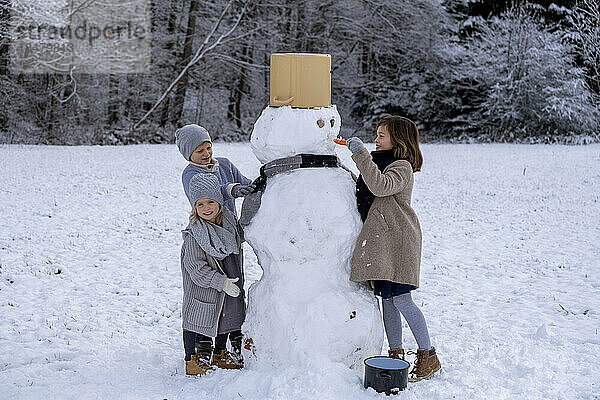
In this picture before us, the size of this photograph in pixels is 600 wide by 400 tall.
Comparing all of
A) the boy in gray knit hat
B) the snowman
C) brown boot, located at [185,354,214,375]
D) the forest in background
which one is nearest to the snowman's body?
the snowman

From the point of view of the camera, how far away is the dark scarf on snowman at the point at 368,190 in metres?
3.82

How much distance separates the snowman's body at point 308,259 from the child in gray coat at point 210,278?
173 mm

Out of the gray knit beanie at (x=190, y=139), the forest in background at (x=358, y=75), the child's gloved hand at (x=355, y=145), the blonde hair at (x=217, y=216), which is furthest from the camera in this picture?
the forest in background at (x=358, y=75)

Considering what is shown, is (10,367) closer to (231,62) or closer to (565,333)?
(565,333)

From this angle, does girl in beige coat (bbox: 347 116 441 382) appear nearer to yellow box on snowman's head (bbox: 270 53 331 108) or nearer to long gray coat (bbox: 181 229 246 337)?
yellow box on snowman's head (bbox: 270 53 331 108)

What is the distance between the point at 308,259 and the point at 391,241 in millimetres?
479

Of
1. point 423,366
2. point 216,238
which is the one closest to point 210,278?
point 216,238

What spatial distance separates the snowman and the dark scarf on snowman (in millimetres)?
92

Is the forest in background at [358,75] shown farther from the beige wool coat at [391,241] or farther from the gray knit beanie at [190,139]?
the beige wool coat at [391,241]

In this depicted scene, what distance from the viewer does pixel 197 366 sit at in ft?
12.9

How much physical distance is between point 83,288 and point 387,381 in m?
3.68

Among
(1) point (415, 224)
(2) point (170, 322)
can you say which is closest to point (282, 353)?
(1) point (415, 224)

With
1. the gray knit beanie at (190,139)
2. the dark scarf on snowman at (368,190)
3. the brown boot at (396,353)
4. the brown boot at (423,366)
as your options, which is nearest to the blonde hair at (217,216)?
the gray knit beanie at (190,139)

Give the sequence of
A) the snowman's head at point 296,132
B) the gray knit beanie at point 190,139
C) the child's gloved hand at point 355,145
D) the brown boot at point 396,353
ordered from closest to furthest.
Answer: the child's gloved hand at point 355,145, the snowman's head at point 296,132, the brown boot at point 396,353, the gray knit beanie at point 190,139
